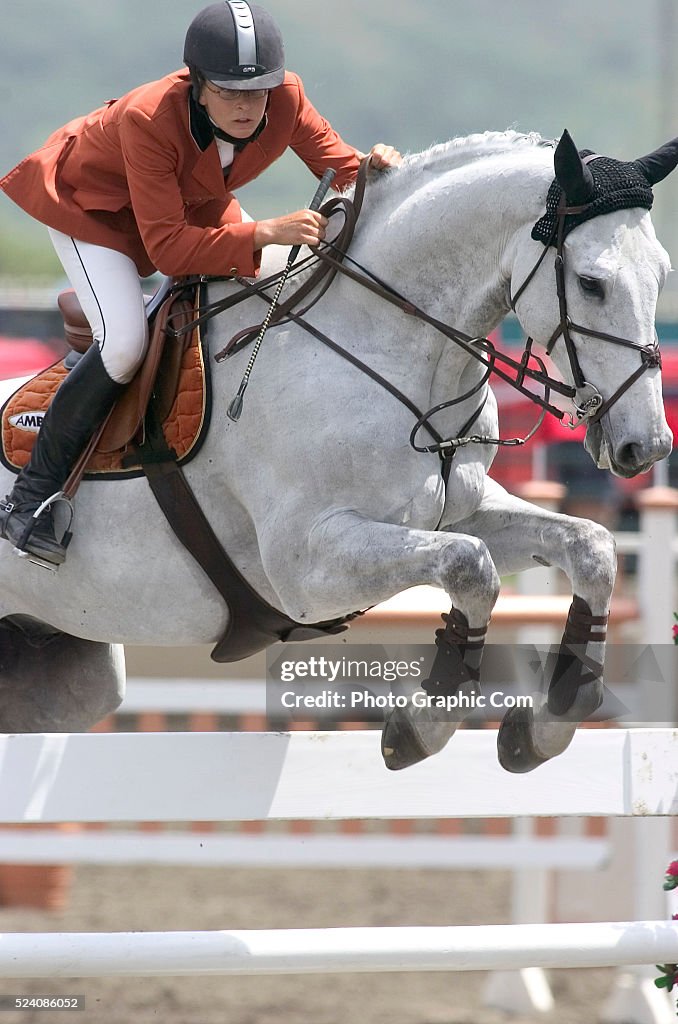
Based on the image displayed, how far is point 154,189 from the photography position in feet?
8.69

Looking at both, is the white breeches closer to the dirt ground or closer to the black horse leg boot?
the black horse leg boot

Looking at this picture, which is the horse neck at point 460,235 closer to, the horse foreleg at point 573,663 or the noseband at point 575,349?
the noseband at point 575,349

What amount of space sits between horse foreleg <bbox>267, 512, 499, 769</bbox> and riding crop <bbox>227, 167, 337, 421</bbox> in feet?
1.09

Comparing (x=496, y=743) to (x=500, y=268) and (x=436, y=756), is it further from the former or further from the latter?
(x=500, y=268)

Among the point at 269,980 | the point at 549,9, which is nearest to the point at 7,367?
the point at 269,980

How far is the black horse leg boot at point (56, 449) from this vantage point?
9.41 ft

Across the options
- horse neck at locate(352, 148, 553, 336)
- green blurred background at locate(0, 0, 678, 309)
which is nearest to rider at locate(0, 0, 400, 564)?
horse neck at locate(352, 148, 553, 336)

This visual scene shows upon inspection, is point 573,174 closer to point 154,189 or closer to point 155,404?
point 154,189

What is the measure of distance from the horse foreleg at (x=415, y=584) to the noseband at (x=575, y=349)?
37 centimetres

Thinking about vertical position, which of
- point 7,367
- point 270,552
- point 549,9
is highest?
point 549,9

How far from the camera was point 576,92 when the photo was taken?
68.2 metres

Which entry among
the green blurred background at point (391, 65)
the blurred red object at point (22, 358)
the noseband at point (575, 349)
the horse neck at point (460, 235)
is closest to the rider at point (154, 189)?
the horse neck at point (460, 235)

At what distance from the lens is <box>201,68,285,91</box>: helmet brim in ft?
8.55

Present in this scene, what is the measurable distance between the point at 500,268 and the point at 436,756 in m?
1.11
